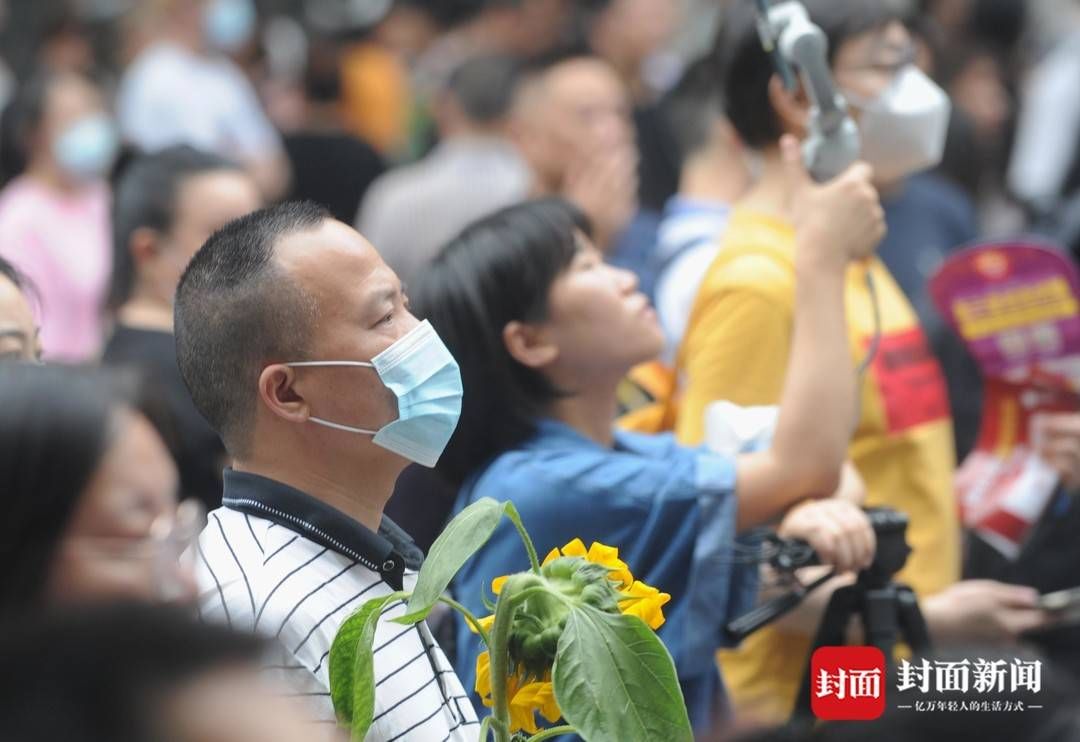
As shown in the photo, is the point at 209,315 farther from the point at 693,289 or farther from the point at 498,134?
the point at 498,134

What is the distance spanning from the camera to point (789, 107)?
2.98 meters

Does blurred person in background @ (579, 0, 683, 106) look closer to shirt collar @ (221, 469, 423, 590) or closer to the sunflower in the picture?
shirt collar @ (221, 469, 423, 590)

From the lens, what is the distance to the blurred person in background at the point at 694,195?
3.28 metres

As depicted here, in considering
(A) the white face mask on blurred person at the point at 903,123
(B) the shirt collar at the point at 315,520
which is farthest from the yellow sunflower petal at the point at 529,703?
(A) the white face mask on blurred person at the point at 903,123

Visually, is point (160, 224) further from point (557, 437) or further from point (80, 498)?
point (80, 498)

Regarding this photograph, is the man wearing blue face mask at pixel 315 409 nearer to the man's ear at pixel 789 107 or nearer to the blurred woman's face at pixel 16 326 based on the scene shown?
the blurred woman's face at pixel 16 326

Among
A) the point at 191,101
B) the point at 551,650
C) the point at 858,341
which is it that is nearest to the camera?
the point at 551,650

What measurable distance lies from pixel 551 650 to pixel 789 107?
165cm

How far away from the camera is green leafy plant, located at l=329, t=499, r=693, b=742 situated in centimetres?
151

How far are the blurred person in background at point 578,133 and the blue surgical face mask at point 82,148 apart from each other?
1.37 meters

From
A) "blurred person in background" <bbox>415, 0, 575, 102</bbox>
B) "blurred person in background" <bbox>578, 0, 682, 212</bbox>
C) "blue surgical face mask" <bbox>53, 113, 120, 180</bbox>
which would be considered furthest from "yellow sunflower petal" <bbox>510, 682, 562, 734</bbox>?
"blurred person in background" <bbox>415, 0, 575, 102</bbox>

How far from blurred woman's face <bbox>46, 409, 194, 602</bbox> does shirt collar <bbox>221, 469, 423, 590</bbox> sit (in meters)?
0.46

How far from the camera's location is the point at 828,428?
2.47 m

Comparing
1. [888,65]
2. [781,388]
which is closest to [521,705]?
[781,388]
